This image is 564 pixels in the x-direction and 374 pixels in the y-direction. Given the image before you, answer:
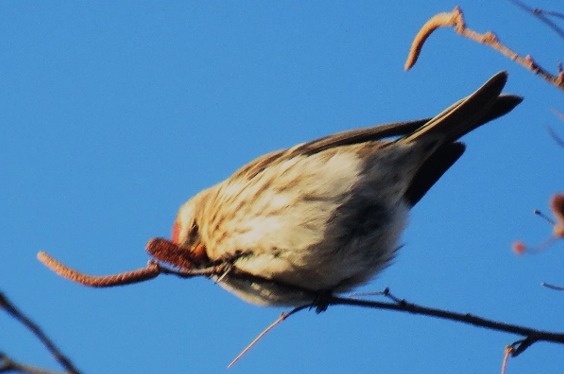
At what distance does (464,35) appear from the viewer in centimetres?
234

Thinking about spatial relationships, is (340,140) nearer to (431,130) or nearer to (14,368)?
(431,130)

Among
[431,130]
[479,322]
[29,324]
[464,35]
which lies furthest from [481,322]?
[431,130]

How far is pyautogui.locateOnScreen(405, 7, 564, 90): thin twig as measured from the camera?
210 centimetres

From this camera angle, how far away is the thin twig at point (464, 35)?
2.10 m

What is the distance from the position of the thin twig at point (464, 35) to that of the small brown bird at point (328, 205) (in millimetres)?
1509

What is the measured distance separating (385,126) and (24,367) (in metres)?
3.48

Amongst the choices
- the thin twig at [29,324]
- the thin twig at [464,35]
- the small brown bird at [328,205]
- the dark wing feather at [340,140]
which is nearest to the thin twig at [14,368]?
the thin twig at [29,324]

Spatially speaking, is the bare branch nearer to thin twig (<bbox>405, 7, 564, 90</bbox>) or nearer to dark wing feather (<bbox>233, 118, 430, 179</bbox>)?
thin twig (<bbox>405, 7, 564, 90</bbox>)

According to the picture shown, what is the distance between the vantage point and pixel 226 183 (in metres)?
4.89

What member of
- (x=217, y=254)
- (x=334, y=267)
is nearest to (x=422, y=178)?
(x=334, y=267)

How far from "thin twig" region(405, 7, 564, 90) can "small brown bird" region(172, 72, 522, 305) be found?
151 cm

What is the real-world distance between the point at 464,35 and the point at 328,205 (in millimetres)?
1918

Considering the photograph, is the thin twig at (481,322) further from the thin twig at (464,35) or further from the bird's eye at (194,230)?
the bird's eye at (194,230)

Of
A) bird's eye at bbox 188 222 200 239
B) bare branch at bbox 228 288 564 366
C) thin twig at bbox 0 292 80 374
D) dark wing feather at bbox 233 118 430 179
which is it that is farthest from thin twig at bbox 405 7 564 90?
bird's eye at bbox 188 222 200 239
